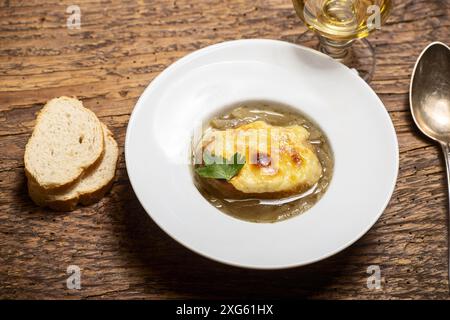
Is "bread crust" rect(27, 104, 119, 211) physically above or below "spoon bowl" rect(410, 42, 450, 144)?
below

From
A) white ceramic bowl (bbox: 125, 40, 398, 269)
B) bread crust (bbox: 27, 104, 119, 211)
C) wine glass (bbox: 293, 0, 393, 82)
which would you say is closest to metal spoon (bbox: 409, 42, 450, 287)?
wine glass (bbox: 293, 0, 393, 82)

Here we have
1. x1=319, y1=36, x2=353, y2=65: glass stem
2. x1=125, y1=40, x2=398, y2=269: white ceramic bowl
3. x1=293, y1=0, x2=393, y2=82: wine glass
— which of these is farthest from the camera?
x1=319, y1=36, x2=353, y2=65: glass stem

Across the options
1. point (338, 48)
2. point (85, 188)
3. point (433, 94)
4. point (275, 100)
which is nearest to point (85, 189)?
point (85, 188)

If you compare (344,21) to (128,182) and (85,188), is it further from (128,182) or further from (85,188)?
(85,188)

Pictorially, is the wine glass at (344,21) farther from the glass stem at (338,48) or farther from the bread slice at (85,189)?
the bread slice at (85,189)

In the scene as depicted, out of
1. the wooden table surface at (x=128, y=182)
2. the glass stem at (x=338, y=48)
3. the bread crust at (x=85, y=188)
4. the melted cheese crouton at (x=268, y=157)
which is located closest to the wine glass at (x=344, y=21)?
the glass stem at (x=338, y=48)

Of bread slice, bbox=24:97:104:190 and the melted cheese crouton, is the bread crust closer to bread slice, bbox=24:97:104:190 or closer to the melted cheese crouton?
bread slice, bbox=24:97:104:190
